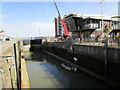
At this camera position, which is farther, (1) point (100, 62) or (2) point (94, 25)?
(2) point (94, 25)

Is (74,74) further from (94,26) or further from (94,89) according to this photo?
(94,26)

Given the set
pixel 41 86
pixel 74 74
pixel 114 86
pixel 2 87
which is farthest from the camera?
pixel 74 74

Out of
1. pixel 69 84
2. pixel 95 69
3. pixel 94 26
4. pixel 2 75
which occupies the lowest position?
pixel 69 84

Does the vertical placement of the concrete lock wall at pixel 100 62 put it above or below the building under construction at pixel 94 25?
below

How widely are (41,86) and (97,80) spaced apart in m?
7.52

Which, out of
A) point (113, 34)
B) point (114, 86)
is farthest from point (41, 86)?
point (113, 34)

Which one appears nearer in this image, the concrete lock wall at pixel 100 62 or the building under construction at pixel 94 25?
the concrete lock wall at pixel 100 62

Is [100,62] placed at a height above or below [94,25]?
below

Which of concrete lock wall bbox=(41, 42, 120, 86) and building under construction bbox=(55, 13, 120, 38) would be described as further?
building under construction bbox=(55, 13, 120, 38)

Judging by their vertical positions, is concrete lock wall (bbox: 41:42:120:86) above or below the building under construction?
below

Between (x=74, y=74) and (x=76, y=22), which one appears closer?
(x=74, y=74)

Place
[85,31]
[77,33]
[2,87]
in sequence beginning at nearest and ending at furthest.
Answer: [2,87] < [85,31] < [77,33]

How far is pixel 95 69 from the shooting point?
19.4m

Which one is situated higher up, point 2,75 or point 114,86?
point 2,75
